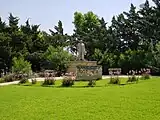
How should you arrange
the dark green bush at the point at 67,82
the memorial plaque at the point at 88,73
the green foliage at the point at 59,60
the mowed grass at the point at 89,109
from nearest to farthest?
1. the mowed grass at the point at 89,109
2. the dark green bush at the point at 67,82
3. the memorial plaque at the point at 88,73
4. the green foliage at the point at 59,60

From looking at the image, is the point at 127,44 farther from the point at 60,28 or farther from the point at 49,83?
the point at 49,83

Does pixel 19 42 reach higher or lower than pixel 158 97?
higher

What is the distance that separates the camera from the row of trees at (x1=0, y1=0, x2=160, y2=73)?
34.7 meters

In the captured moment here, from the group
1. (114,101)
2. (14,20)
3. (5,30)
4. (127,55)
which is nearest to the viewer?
(114,101)

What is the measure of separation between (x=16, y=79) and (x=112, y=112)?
17.0 m

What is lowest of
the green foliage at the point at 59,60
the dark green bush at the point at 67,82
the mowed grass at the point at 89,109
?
the mowed grass at the point at 89,109

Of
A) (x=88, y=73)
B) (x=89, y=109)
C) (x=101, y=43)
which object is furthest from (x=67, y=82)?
(x=101, y=43)

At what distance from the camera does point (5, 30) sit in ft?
130

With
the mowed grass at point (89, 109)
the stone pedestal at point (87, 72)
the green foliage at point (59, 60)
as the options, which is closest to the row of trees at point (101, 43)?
the green foliage at point (59, 60)

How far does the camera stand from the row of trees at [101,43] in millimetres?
34688

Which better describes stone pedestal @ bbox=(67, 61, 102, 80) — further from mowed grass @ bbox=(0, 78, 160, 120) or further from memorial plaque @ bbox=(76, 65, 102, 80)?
mowed grass @ bbox=(0, 78, 160, 120)

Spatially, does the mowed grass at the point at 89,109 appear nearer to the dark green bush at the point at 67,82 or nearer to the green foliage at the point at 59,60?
the dark green bush at the point at 67,82

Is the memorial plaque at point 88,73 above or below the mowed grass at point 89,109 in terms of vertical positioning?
above

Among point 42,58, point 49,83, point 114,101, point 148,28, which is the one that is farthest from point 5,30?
point 114,101
